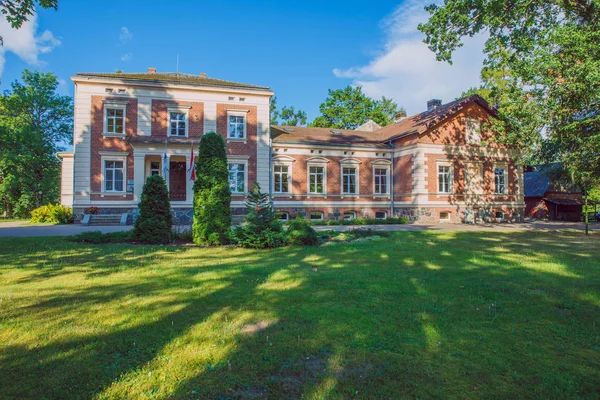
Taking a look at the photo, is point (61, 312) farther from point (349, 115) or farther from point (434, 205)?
point (349, 115)

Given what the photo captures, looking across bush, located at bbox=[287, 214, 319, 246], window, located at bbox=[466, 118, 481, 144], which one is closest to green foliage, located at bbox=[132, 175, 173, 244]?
bush, located at bbox=[287, 214, 319, 246]

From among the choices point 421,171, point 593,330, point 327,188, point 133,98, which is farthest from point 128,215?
point 593,330

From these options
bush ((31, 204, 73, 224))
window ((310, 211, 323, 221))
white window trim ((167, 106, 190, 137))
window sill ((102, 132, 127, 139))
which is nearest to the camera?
bush ((31, 204, 73, 224))

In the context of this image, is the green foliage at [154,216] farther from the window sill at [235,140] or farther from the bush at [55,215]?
the bush at [55,215]

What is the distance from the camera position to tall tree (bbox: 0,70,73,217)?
110 ft

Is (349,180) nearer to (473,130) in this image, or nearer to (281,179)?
(281,179)

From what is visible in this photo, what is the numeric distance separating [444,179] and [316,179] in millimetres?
8861

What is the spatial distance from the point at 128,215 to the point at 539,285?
64.5ft

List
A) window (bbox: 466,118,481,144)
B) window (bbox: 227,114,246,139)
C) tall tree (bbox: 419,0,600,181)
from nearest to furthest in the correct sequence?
tall tree (bbox: 419,0,600,181)
window (bbox: 227,114,246,139)
window (bbox: 466,118,481,144)

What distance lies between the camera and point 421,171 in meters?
23.2

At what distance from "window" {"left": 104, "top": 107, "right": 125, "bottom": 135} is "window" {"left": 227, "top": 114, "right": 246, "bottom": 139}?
6400 millimetres

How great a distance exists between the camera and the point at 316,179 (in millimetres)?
24250

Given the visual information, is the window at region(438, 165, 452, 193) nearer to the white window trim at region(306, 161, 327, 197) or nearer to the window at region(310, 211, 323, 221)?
the white window trim at region(306, 161, 327, 197)

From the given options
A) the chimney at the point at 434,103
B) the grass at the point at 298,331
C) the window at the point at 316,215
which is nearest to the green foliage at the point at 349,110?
the chimney at the point at 434,103
